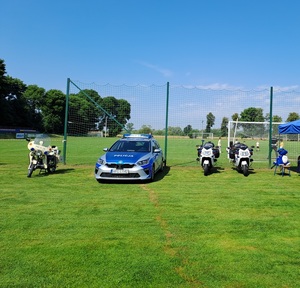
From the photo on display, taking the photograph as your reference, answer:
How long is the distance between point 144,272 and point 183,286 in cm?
48

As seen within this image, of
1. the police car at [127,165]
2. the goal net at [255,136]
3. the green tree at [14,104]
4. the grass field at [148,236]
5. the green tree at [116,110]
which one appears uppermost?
the green tree at [14,104]

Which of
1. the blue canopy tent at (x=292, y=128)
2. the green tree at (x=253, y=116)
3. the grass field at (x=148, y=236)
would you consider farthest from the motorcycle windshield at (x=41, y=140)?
the green tree at (x=253, y=116)

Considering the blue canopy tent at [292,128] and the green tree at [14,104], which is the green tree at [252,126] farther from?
the green tree at [14,104]

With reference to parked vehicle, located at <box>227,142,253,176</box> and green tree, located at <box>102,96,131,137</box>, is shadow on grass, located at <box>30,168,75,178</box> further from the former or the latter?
parked vehicle, located at <box>227,142,253,176</box>

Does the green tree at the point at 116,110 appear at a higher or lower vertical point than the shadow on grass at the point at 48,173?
higher

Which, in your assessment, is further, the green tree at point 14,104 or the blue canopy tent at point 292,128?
the green tree at point 14,104

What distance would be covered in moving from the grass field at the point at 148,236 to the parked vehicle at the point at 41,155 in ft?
5.45

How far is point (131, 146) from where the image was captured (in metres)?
10.7

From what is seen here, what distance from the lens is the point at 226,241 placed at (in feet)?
14.1

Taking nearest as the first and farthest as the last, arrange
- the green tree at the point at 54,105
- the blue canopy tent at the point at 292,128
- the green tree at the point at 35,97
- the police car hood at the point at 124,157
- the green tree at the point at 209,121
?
the police car hood at the point at 124,157 → the blue canopy tent at the point at 292,128 → the green tree at the point at 209,121 → the green tree at the point at 54,105 → the green tree at the point at 35,97

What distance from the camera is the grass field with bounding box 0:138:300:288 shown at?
323cm

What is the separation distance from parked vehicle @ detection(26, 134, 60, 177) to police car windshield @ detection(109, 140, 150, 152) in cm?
218

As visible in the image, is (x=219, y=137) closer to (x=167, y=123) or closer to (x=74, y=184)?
(x=167, y=123)

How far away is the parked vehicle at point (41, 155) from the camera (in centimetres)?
1012
